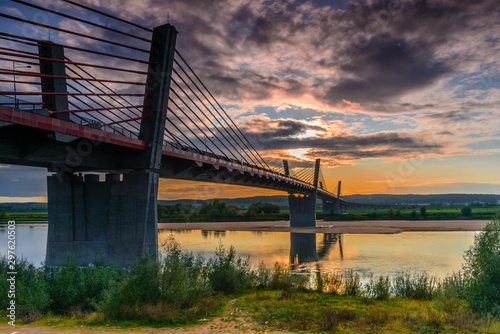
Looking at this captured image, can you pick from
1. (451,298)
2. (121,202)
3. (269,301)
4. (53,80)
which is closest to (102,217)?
(121,202)

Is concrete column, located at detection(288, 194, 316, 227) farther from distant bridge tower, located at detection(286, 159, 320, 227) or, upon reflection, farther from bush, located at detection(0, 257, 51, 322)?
bush, located at detection(0, 257, 51, 322)

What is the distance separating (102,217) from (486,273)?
20674 millimetres

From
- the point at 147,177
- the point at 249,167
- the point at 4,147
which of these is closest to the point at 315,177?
the point at 249,167

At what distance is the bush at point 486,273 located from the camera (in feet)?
37.1

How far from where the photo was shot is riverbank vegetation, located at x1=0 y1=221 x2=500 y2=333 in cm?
1105

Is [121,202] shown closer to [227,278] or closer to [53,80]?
[53,80]

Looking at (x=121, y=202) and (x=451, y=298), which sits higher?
(x=121, y=202)

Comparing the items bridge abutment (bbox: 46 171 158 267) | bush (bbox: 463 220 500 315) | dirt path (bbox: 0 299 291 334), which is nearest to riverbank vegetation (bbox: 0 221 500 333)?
bush (bbox: 463 220 500 315)

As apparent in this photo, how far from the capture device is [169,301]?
12758mm

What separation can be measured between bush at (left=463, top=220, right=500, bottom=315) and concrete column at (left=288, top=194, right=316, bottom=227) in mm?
68771

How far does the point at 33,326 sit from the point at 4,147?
396 inches

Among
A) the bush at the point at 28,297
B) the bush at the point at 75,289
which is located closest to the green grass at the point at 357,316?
the bush at the point at 75,289

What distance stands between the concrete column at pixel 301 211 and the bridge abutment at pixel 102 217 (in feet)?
198

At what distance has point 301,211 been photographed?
275 feet
